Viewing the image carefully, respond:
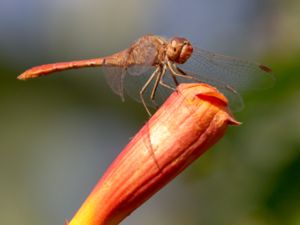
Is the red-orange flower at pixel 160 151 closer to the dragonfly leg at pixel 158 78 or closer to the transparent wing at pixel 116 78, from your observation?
the dragonfly leg at pixel 158 78

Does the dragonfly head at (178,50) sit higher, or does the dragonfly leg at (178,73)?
the dragonfly head at (178,50)

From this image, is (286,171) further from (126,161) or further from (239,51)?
(239,51)

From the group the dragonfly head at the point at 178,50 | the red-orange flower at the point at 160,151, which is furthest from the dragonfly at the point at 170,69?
the red-orange flower at the point at 160,151

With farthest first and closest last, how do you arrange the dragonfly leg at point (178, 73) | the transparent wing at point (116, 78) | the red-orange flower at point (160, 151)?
the transparent wing at point (116, 78)
the dragonfly leg at point (178, 73)
the red-orange flower at point (160, 151)

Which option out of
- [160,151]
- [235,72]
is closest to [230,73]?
[235,72]

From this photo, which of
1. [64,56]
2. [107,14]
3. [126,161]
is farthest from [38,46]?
[126,161]

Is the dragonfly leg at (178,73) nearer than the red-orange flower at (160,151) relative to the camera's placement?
No

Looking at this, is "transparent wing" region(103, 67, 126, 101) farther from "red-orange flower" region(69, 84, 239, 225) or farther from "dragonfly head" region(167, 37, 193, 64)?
"red-orange flower" region(69, 84, 239, 225)
